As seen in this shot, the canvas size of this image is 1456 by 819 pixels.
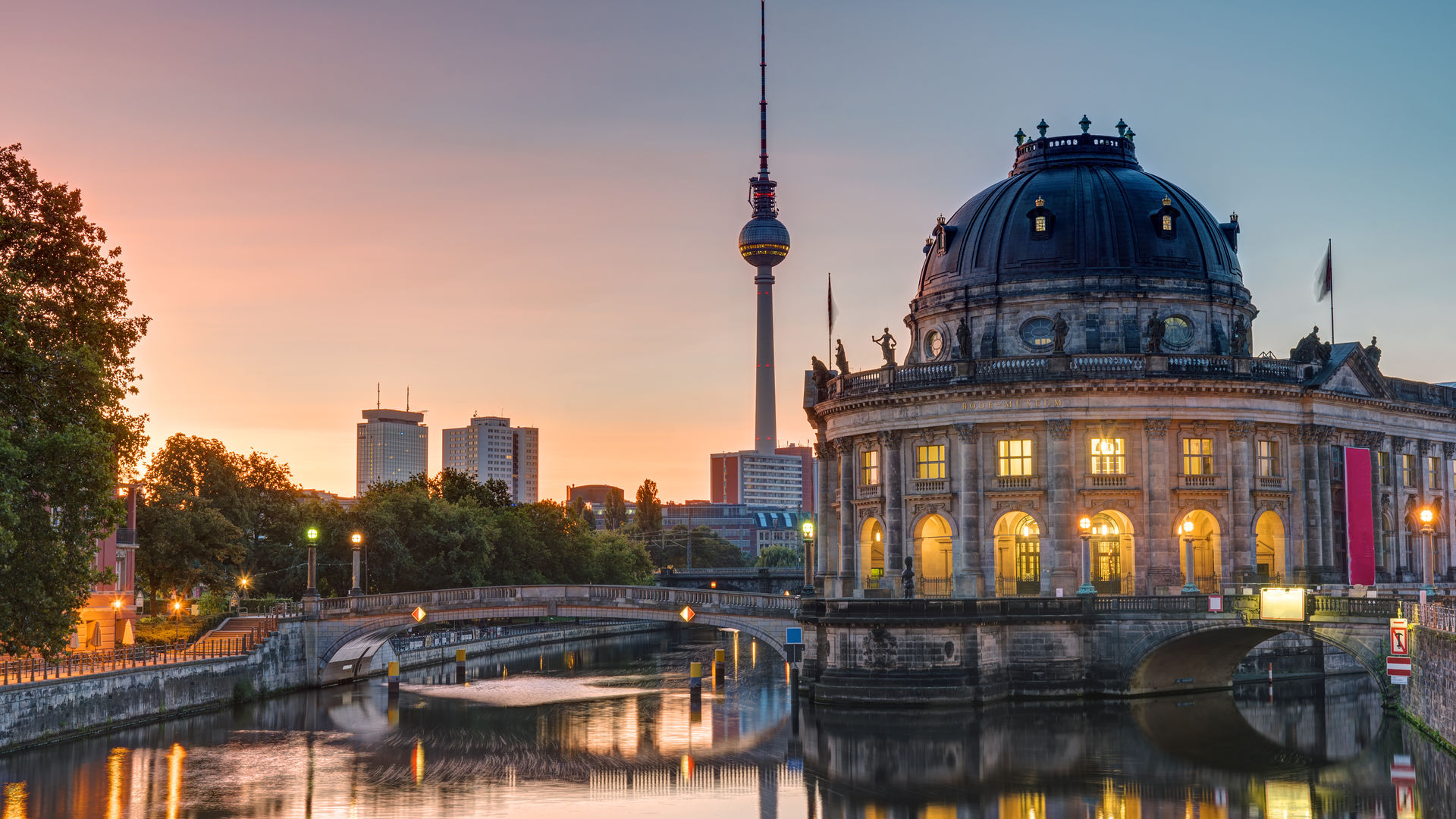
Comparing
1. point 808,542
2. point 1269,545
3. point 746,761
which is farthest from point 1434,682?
point 808,542

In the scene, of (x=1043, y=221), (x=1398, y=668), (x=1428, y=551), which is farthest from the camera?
(x=1043, y=221)

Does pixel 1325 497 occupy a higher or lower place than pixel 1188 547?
higher

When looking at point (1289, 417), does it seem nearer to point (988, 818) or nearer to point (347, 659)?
point (988, 818)

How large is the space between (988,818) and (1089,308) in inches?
1768

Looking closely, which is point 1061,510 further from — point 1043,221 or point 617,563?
point 617,563

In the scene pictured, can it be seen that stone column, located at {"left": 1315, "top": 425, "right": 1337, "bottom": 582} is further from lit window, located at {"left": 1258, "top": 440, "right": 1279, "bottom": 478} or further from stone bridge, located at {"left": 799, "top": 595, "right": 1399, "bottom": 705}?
stone bridge, located at {"left": 799, "top": 595, "right": 1399, "bottom": 705}

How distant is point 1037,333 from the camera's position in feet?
278

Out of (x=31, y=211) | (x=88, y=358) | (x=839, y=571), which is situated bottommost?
(x=839, y=571)

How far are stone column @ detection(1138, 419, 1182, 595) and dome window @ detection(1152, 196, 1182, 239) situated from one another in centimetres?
1411

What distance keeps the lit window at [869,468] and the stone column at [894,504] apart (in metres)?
1.95

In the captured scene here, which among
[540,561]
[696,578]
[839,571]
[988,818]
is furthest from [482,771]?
[696,578]

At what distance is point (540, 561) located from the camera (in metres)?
129

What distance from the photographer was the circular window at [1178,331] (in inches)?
3346

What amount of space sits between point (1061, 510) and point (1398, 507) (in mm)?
23077
